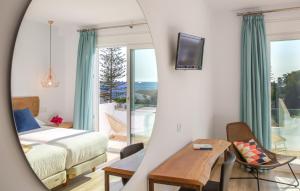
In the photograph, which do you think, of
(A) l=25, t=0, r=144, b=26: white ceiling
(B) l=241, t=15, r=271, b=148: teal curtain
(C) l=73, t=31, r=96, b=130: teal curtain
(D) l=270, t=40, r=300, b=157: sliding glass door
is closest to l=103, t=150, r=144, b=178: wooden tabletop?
(C) l=73, t=31, r=96, b=130: teal curtain

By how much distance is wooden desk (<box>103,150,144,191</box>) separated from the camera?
5.37 feet

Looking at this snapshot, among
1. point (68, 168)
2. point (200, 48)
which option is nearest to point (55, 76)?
point (68, 168)

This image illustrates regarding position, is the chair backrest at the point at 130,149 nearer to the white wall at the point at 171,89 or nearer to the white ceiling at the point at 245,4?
the white wall at the point at 171,89

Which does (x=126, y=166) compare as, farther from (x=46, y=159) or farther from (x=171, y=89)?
(x=171, y=89)

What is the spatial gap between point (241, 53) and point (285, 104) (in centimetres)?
107

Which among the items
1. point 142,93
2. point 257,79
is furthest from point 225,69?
point 142,93

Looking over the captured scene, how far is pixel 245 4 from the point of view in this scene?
406 centimetres

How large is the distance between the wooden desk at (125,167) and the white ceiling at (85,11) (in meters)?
0.88

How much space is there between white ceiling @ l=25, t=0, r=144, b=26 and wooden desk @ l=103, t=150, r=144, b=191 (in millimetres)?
877

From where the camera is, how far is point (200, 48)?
3135 mm

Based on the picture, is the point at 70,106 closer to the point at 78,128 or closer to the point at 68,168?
the point at 78,128

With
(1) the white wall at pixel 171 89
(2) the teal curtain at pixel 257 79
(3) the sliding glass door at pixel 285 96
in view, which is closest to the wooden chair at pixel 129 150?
(1) the white wall at pixel 171 89

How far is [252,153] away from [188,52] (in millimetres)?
1828

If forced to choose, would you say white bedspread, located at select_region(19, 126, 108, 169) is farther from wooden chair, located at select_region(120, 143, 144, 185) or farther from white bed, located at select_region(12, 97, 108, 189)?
wooden chair, located at select_region(120, 143, 144, 185)
